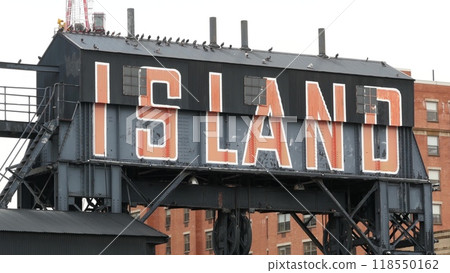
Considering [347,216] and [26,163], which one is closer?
[26,163]

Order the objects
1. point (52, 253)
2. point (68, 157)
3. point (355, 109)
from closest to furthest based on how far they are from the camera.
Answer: point (52, 253)
point (68, 157)
point (355, 109)

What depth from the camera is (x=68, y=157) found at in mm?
65938

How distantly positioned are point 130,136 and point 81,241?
6.64 m

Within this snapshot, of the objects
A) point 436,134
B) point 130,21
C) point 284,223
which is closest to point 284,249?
point 284,223

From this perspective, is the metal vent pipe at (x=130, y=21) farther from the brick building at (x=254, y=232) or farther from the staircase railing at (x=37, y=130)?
the brick building at (x=254, y=232)

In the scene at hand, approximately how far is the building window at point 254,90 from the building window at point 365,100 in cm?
514

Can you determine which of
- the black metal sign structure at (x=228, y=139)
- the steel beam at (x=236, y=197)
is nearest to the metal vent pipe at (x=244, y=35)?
the black metal sign structure at (x=228, y=139)

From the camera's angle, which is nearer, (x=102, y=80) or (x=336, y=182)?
(x=102, y=80)

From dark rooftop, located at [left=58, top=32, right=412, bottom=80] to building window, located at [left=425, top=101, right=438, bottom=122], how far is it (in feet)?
166

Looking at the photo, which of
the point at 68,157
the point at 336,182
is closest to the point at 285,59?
the point at 336,182

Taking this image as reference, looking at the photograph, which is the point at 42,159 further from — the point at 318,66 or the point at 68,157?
the point at 318,66

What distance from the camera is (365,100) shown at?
240ft

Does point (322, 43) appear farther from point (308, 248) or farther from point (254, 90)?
point (308, 248)

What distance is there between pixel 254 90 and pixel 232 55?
8.01ft
